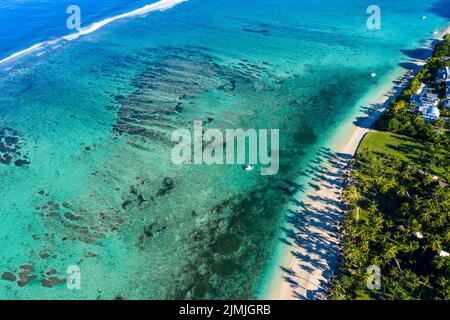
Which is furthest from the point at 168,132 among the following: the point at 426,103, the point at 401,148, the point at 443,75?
the point at 443,75

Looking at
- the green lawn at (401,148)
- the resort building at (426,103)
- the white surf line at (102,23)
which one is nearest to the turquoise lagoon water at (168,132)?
the white surf line at (102,23)

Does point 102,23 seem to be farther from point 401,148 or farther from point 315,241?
point 315,241

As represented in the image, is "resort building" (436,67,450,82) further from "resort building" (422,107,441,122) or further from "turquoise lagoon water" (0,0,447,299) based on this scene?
"resort building" (422,107,441,122)

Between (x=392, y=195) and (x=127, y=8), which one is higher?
(x=127, y=8)
